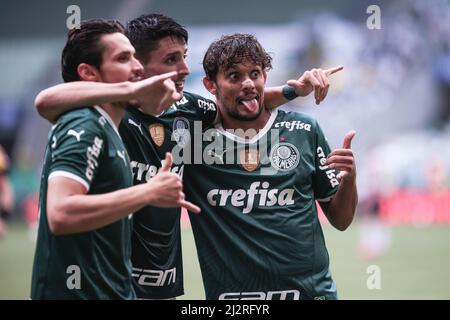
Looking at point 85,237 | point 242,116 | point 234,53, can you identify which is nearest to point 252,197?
point 242,116

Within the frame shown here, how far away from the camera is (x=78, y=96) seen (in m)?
3.94

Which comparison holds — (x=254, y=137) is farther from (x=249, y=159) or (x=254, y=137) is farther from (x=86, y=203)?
(x=86, y=203)

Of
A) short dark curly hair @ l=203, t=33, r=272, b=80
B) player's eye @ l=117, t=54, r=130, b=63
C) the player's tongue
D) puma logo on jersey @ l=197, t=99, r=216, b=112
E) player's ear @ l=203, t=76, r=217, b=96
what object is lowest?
the player's tongue

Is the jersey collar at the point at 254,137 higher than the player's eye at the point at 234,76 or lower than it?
lower

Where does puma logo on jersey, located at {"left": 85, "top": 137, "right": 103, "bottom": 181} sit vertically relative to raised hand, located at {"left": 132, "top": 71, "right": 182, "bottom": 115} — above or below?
below

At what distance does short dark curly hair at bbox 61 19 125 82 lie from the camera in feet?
13.5

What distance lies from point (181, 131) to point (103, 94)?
135 centimetres

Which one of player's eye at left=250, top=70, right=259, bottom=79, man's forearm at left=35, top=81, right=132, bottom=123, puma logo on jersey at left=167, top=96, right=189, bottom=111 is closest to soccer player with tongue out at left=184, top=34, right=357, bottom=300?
player's eye at left=250, top=70, right=259, bottom=79

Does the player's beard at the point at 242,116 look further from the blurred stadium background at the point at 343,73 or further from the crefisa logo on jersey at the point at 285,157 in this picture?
the blurred stadium background at the point at 343,73

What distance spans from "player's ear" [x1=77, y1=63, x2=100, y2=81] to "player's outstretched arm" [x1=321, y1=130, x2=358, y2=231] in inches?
57.6

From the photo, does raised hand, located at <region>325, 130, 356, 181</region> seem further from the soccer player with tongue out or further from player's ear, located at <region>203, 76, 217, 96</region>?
player's ear, located at <region>203, 76, 217, 96</region>

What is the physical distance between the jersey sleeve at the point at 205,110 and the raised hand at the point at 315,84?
54 centimetres

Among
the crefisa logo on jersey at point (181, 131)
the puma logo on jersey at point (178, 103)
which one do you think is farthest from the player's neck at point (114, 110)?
the puma logo on jersey at point (178, 103)

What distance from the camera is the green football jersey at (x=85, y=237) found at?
382cm
